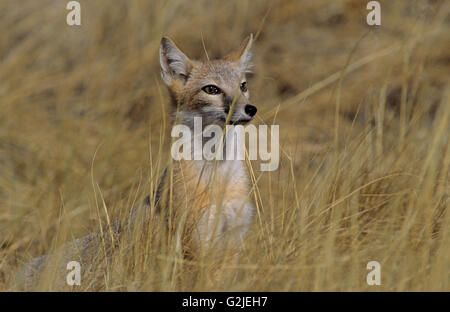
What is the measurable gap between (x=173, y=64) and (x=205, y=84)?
0.89 ft

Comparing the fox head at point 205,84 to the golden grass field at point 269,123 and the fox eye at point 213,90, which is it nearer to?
the fox eye at point 213,90

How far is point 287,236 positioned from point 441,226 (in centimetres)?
80

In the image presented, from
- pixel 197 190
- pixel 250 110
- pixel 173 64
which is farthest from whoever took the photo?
pixel 173 64

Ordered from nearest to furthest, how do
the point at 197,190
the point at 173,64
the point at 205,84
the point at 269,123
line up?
the point at 197,190 < the point at 205,84 < the point at 173,64 < the point at 269,123

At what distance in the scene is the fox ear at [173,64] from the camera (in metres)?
3.64

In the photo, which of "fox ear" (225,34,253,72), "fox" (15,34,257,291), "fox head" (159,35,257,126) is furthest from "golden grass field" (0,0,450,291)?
"fox ear" (225,34,253,72)

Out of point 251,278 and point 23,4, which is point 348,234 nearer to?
point 251,278

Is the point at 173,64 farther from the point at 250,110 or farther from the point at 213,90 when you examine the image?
the point at 250,110

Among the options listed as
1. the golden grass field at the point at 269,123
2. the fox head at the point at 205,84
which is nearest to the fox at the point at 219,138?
the fox head at the point at 205,84

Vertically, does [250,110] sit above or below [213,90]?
below

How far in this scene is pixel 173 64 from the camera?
3754 mm

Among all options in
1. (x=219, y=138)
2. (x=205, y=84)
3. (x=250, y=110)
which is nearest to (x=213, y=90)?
(x=205, y=84)

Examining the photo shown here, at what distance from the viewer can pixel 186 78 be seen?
3.79m

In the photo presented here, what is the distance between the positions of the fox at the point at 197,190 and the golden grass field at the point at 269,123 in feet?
0.32
